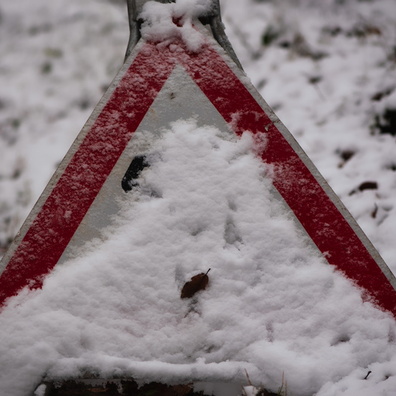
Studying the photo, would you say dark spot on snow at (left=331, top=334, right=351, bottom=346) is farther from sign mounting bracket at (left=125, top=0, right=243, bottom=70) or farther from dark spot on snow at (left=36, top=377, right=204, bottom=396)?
sign mounting bracket at (left=125, top=0, right=243, bottom=70)

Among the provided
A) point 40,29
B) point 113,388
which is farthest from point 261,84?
point 113,388

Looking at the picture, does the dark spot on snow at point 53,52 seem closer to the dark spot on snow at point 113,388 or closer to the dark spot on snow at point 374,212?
the dark spot on snow at point 374,212

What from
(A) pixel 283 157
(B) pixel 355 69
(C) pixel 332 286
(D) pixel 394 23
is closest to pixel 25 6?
(B) pixel 355 69

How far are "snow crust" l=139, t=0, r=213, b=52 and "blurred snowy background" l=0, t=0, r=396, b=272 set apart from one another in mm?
1070

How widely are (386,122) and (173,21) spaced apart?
1.37 m

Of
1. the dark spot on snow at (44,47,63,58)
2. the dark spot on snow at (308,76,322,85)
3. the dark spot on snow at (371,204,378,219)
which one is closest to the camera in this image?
the dark spot on snow at (371,204,378,219)

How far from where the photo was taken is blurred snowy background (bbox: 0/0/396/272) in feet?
6.37

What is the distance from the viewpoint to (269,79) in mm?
2412

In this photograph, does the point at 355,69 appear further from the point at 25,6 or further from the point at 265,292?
the point at 25,6

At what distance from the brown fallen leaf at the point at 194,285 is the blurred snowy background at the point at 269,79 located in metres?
1.01

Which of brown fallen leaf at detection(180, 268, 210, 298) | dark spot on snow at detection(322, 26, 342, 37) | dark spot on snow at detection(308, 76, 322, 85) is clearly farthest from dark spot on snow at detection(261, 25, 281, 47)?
brown fallen leaf at detection(180, 268, 210, 298)

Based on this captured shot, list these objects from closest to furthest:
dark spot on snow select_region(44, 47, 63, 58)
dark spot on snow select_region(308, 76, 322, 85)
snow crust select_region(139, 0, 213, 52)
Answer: snow crust select_region(139, 0, 213, 52)
dark spot on snow select_region(308, 76, 322, 85)
dark spot on snow select_region(44, 47, 63, 58)

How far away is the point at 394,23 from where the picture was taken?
96.3 inches

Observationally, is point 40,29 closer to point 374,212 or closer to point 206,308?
point 374,212
